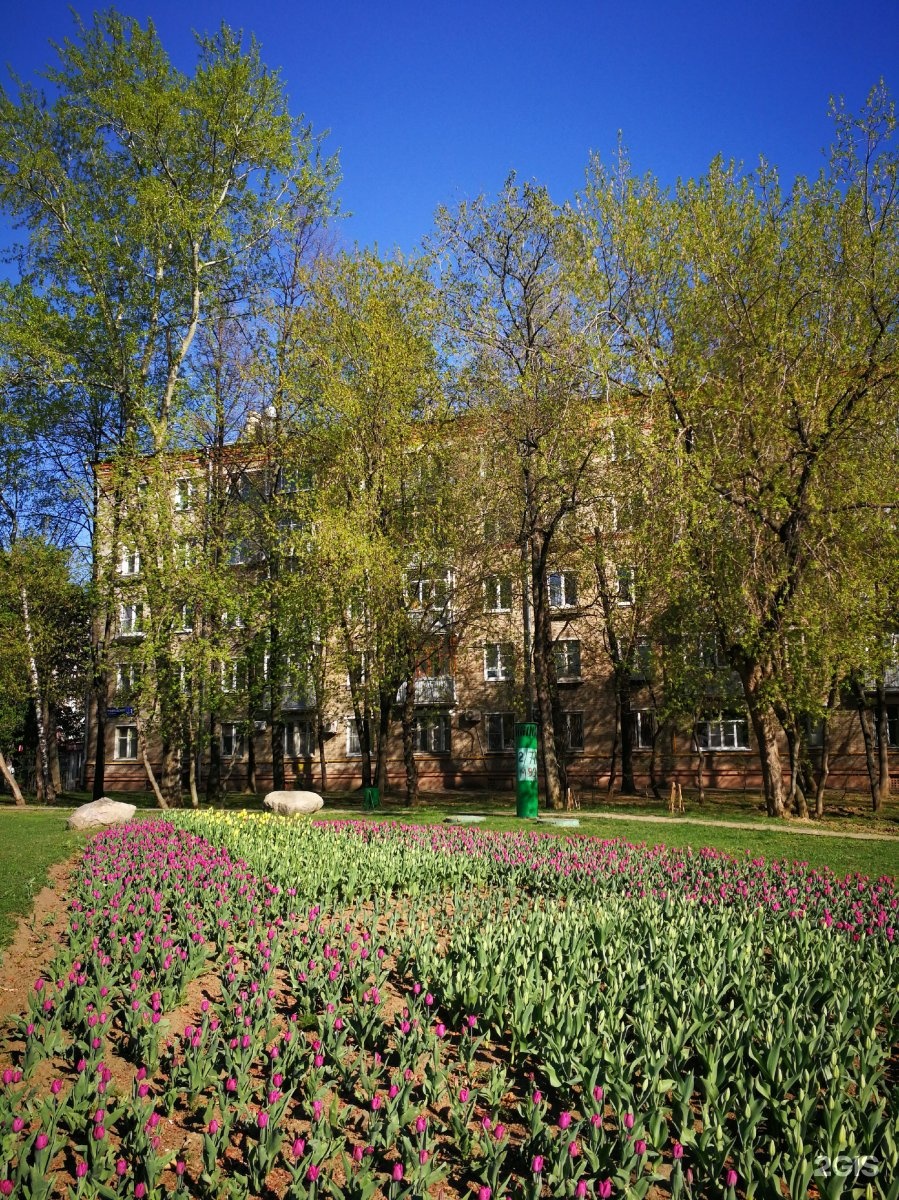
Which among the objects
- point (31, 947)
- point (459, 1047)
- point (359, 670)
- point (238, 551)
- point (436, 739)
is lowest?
point (436, 739)

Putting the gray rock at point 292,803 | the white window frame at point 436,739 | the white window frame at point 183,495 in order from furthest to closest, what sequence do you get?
1. the white window frame at point 436,739
2. the white window frame at point 183,495
3. the gray rock at point 292,803

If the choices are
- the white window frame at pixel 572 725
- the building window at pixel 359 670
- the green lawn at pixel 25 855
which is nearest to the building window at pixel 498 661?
the white window frame at pixel 572 725

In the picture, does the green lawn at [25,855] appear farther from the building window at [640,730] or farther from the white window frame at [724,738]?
the white window frame at [724,738]

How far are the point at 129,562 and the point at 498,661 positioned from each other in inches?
575

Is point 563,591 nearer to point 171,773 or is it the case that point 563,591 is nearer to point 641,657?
point 641,657

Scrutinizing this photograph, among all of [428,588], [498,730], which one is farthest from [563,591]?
[428,588]

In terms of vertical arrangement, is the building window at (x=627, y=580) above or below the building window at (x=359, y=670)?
above

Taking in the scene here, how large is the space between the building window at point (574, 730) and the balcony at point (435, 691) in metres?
4.82

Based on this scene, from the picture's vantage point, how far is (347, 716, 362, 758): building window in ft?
118

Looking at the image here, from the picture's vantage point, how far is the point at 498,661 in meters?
32.1

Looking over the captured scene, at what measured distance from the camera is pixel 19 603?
2938 cm

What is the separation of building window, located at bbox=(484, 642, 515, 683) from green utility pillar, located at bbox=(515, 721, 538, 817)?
8886mm

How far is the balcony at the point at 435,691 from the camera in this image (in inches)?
1315

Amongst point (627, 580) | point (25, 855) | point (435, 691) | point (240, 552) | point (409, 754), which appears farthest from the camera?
point (435, 691)
